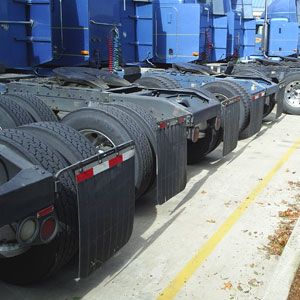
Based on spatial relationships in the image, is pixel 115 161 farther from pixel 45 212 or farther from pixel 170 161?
pixel 170 161

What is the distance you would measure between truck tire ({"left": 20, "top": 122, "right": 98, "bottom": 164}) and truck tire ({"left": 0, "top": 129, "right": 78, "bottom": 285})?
0.16 metres

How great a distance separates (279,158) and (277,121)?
4.02 metres

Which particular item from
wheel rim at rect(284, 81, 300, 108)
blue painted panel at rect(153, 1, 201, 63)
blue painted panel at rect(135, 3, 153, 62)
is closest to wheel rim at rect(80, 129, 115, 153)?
wheel rim at rect(284, 81, 300, 108)

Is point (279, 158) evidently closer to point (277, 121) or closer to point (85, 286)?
point (277, 121)

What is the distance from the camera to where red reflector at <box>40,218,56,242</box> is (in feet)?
9.20

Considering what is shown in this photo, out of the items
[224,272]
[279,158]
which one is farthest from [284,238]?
[279,158]

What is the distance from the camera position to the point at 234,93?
856cm

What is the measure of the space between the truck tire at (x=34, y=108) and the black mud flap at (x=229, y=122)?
248 cm

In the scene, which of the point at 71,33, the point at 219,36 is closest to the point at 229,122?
the point at 71,33

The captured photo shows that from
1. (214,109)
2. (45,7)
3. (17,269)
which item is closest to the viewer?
(17,269)

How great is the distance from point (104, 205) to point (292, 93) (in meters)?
10.6

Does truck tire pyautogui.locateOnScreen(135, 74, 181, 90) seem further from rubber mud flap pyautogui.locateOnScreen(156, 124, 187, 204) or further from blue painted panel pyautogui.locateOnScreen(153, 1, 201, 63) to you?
blue painted panel pyautogui.locateOnScreen(153, 1, 201, 63)

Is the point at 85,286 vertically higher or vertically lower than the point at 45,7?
lower

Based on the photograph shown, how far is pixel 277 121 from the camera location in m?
11.7
